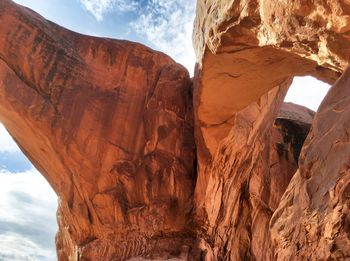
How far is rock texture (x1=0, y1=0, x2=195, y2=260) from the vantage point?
8688mm

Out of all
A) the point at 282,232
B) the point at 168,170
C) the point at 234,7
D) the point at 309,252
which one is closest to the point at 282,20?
the point at 234,7

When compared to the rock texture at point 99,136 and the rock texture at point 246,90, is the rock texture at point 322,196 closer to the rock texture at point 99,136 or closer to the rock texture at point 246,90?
the rock texture at point 246,90

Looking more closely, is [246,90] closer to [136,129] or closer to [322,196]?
[136,129]

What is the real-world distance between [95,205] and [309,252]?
6589mm

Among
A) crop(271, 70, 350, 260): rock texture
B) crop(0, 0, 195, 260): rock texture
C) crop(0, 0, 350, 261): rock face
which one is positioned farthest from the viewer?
crop(0, 0, 195, 260): rock texture

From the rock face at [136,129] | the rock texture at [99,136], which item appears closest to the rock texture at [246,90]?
the rock face at [136,129]

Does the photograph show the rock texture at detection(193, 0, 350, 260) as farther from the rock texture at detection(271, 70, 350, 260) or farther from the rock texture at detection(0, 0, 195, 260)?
the rock texture at detection(0, 0, 195, 260)

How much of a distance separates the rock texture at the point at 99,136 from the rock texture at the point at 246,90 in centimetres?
74

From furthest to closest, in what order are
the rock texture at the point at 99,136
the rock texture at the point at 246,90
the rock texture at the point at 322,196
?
the rock texture at the point at 99,136, the rock texture at the point at 246,90, the rock texture at the point at 322,196

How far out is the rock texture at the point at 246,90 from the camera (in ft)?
13.2

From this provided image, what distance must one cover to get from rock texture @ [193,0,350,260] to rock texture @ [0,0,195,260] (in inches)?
29.2

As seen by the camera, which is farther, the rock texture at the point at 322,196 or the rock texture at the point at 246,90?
the rock texture at the point at 246,90

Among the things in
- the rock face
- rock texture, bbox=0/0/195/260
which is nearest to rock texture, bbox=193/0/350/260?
the rock face

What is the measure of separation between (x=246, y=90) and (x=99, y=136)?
132 inches
